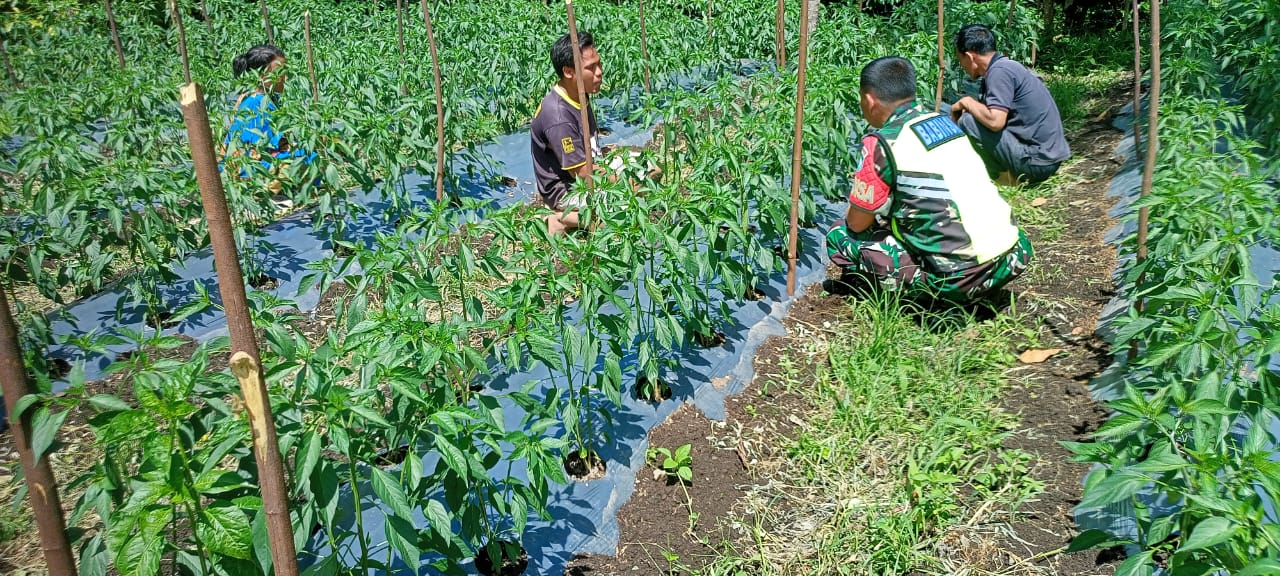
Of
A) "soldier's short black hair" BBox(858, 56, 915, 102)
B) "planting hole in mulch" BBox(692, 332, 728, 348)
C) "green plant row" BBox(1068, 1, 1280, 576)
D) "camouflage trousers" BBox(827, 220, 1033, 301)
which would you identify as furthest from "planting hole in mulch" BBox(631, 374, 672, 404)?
"soldier's short black hair" BBox(858, 56, 915, 102)

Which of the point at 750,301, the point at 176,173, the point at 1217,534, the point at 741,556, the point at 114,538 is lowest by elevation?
the point at 741,556

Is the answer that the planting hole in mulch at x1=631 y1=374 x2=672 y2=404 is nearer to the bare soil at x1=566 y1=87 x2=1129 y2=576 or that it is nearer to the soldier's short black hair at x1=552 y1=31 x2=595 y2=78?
the bare soil at x1=566 y1=87 x2=1129 y2=576

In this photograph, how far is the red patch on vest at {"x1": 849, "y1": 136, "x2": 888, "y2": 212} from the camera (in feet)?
11.8

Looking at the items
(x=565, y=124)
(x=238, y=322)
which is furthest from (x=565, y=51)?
(x=238, y=322)

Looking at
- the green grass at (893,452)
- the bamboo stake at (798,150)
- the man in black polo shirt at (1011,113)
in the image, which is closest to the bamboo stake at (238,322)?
the green grass at (893,452)

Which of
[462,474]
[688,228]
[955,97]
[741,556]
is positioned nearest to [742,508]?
[741,556]

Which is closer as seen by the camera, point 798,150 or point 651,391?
point 651,391

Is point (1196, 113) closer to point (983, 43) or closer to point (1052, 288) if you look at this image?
point (1052, 288)

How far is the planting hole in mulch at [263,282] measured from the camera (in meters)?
4.26

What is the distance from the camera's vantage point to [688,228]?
3.03 m

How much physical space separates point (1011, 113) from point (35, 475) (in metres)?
5.10

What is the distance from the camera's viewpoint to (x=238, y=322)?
1.17m

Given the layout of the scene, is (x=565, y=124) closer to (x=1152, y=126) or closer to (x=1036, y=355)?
(x=1036, y=355)

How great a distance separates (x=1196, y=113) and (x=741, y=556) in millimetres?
3047
